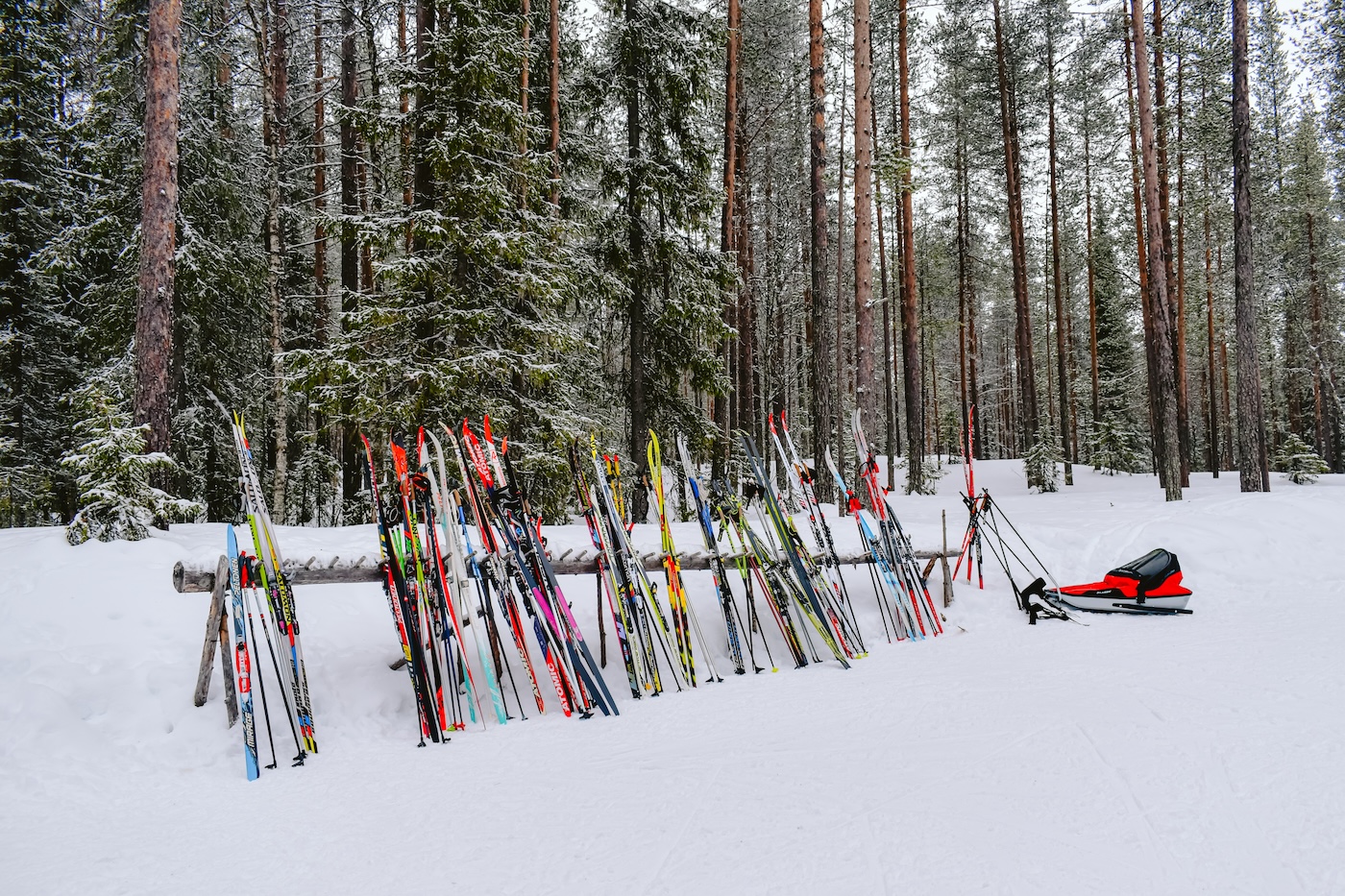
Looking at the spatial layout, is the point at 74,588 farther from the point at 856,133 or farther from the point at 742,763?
the point at 856,133

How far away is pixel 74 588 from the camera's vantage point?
4297 millimetres

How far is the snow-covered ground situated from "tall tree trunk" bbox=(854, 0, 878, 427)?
3.84 m

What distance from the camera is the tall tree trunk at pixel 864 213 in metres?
8.23

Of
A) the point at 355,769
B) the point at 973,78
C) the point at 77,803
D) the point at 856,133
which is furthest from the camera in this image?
the point at 973,78

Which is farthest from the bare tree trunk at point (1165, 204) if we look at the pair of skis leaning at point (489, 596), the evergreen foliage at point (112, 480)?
the evergreen foliage at point (112, 480)

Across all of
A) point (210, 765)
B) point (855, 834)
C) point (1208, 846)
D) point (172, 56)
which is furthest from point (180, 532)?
point (1208, 846)

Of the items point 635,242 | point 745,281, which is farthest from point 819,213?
point 745,281

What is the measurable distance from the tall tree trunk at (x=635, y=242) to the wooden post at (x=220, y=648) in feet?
21.5

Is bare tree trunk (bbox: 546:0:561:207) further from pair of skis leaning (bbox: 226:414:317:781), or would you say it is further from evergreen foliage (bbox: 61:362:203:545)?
pair of skis leaning (bbox: 226:414:317:781)

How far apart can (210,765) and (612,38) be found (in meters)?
10.9

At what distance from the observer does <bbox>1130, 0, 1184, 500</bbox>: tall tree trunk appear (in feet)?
33.9

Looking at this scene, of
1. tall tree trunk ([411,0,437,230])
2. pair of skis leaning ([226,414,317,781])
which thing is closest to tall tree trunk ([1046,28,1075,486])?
tall tree trunk ([411,0,437,230])

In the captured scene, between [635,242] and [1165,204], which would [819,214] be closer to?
[635,242]

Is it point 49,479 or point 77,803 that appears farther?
point 49,479
